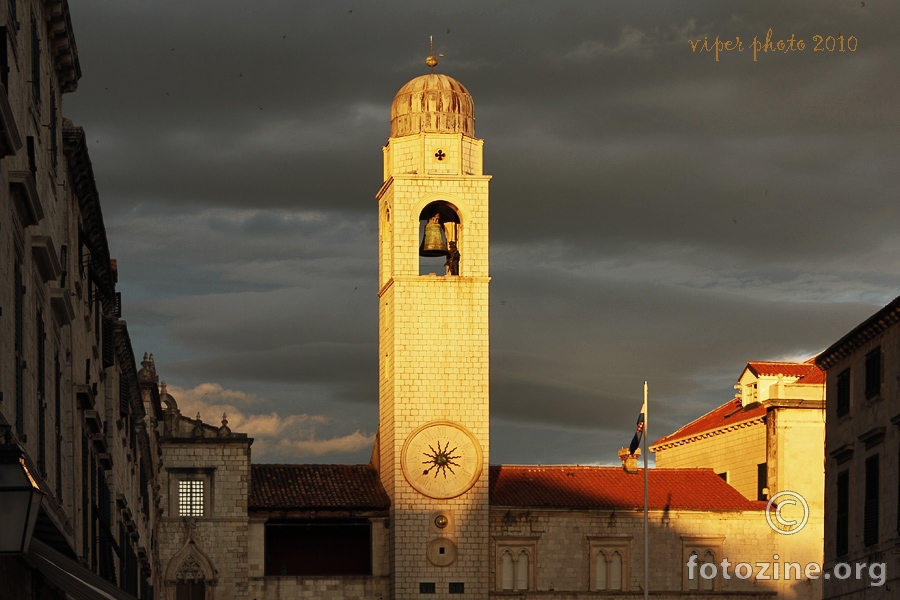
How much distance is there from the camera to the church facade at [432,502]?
6944 cm

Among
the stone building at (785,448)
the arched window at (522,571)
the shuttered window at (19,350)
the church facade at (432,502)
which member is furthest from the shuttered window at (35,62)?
the stone building at (785,448)

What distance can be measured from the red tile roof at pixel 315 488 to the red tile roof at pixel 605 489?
16.5ft

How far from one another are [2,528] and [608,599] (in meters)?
59.0

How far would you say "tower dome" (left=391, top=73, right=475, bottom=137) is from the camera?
72.6 metres

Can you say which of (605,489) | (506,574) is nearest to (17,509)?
(506,574)

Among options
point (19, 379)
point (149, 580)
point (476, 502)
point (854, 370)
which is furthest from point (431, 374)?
point (19, 379)

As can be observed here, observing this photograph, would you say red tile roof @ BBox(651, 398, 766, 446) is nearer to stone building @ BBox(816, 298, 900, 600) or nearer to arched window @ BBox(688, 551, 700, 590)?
arched window @ BBox(688, 551, 700, 590)

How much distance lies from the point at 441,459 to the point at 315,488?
209 inches

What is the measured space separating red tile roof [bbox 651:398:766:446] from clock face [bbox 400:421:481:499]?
1360cm

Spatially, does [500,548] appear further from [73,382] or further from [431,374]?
[73,382]

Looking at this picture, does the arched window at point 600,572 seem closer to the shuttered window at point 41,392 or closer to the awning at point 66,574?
the shuttered window at point 41,392

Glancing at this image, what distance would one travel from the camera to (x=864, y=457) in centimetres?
4569

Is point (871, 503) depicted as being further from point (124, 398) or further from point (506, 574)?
point (506, 574)

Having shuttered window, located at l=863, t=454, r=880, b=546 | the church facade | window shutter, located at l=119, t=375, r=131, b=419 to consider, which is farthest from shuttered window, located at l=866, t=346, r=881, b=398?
the church facade
